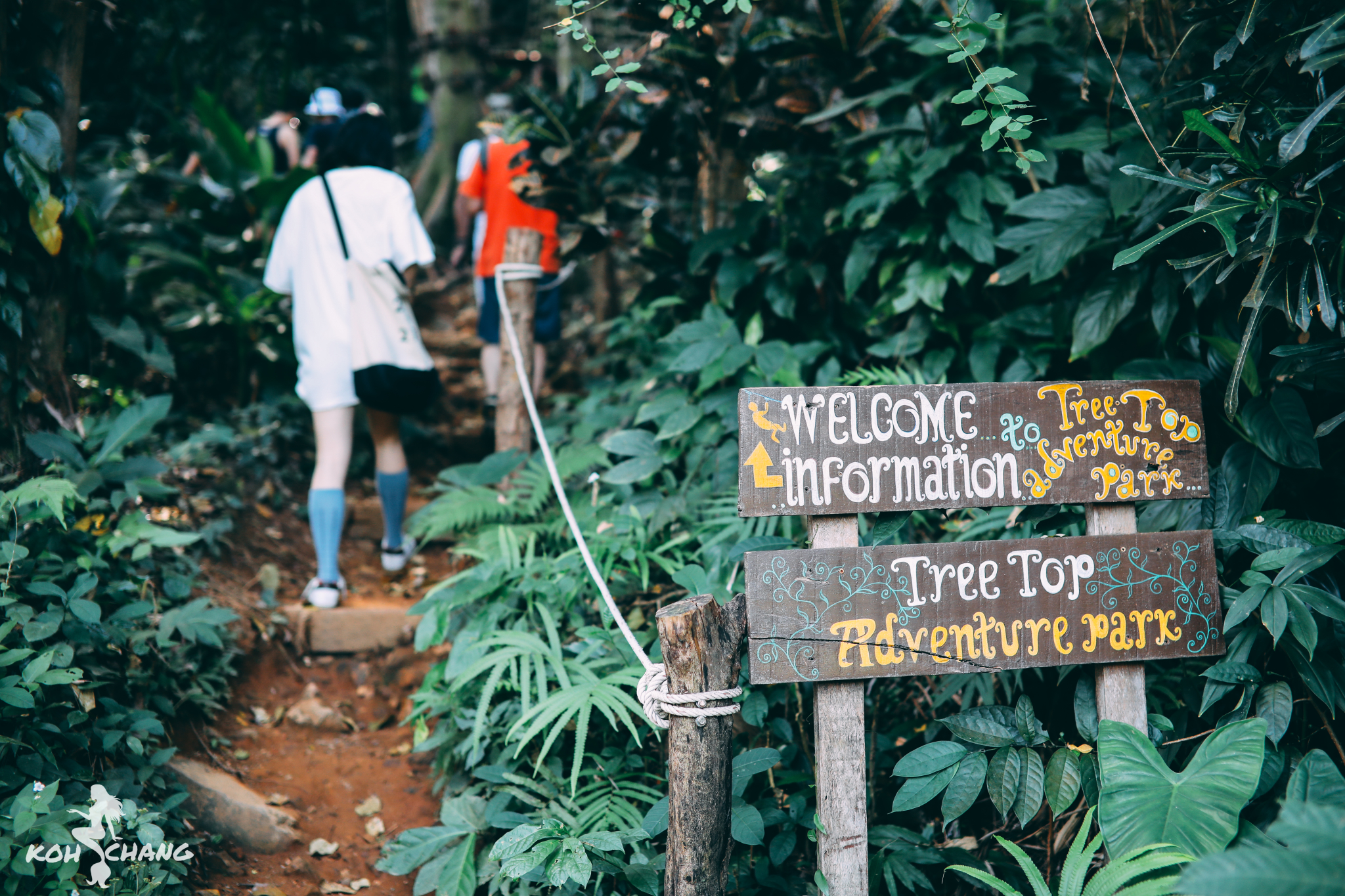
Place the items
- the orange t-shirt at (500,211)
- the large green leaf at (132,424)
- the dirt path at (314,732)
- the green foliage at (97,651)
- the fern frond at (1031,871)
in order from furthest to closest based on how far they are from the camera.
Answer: the orange t-shirt at (500,211), the large green leaf at (132,424), the dirt path at (314,732), the green foliage at (97,651), the fern frond at (1031,871)

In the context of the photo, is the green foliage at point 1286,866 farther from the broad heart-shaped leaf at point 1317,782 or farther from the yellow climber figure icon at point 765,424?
the yellow climber figure icon at point 765,424

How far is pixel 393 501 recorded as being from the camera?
11.7 ft

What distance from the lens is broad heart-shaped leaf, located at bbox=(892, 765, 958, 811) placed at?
1.85 m

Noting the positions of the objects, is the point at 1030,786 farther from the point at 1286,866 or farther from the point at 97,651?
the point at 97,651

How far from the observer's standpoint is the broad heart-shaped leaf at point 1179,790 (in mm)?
1571

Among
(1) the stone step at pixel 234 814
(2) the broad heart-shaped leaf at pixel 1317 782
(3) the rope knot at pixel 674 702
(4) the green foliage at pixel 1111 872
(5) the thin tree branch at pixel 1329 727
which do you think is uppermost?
(3) the rope knot at pixel 674 702

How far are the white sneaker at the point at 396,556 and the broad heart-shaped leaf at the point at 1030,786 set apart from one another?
2.73 metres

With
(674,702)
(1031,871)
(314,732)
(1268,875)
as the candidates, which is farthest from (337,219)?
(1268,875)

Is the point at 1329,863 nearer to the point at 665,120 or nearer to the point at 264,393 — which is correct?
the point at 665,120

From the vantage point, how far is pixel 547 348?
584cm

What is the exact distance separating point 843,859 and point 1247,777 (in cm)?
81

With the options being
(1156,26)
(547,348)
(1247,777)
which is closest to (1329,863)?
(1247,777)

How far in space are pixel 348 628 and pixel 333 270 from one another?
4.69 ft

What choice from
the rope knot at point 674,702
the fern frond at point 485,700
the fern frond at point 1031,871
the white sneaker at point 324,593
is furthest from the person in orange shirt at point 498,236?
the fern frond at point 1031,871
